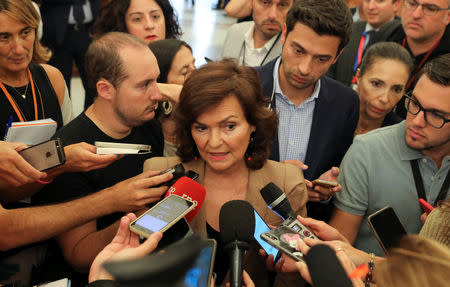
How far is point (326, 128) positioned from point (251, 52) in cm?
128

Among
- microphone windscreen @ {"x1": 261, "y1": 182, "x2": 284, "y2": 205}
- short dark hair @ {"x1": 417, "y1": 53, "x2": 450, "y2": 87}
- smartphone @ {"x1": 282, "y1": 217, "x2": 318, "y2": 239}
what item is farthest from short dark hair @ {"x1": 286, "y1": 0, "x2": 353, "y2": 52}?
smartphone @ {"x1": 282, "y1": 217, "x2": 318, "y2": 239}

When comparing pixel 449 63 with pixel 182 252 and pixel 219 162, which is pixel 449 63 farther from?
pixel 182 252

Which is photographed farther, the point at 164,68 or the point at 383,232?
the point at 164,68

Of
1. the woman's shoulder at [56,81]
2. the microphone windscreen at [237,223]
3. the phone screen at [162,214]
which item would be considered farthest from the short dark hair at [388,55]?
the woman's shoulder at [56,81]

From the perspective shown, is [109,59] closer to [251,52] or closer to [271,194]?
[271,194]

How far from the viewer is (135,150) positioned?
1.89 m

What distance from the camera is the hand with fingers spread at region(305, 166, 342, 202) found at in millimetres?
2127

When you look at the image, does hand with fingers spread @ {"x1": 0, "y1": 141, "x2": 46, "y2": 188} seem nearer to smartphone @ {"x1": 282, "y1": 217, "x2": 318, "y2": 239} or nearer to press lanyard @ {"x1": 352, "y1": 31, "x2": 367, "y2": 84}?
smartphone @ {"x1": 282, "y1": 217, "x2": 318, "y2": 239}

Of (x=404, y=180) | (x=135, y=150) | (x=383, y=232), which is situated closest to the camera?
(x=383, y=232)

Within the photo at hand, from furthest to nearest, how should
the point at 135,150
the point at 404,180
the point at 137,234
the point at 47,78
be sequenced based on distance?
the point at 47,78, the point at 404,180, the point at 135,150, the point at 137,234

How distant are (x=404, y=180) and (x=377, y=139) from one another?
0.86 ft

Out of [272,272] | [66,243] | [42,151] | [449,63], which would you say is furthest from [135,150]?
[449,63]

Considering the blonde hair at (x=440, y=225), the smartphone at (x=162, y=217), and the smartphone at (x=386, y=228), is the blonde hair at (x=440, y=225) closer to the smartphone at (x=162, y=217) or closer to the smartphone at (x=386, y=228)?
the smartphone at (x=386, y=228)

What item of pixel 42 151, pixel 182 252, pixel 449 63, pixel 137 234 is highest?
pixel 449 63
